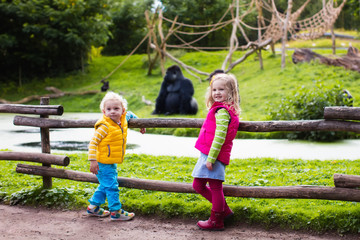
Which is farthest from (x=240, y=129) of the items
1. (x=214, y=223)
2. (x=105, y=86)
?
(x=105, y=86)

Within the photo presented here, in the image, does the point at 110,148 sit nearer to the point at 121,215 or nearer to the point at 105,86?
the point at 121,215

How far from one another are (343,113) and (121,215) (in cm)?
221

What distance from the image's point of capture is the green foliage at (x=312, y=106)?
7801mm

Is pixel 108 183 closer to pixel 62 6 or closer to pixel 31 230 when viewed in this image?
pixel 31 230

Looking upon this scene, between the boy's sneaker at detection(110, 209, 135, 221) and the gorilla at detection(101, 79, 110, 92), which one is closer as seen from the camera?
the boy's sneaker at detection(110, 209, 135, 221)

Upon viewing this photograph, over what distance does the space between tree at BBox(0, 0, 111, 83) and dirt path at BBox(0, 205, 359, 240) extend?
52.4 ft

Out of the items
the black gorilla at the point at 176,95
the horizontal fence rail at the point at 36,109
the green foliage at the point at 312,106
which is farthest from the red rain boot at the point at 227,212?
the black gorilla at the point at 176,95

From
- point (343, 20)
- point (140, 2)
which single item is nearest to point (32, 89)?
point (140, 2)

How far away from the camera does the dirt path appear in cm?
346

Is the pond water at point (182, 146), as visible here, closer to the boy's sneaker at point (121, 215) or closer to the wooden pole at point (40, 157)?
the wooden pole at point (40, 157)

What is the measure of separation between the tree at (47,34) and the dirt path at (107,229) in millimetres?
15962

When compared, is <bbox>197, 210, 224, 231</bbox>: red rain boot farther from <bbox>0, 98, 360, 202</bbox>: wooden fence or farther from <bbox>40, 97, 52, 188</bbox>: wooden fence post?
<bbox>40, 97, 52, 188</bbox>: wooden fence post

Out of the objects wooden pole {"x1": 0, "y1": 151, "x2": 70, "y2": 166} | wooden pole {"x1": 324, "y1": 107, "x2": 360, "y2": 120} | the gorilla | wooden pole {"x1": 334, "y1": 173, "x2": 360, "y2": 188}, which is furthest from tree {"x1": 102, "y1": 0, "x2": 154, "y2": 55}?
wooden pole {"x1": 334, "y1": 173, "x2": 360, "y2": 188}

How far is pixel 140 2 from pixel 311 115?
18433mm
